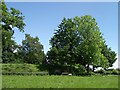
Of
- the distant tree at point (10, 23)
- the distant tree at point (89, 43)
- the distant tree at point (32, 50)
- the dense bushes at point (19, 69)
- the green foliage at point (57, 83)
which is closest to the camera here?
the green foliage at point (57, 83)

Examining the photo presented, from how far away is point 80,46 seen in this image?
5944cm

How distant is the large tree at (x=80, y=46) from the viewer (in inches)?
2327

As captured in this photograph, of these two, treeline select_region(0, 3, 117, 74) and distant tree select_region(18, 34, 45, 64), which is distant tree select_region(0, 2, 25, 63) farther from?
distant tree select_region(18, 34, 45, 64)

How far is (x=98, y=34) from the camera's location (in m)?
60.3

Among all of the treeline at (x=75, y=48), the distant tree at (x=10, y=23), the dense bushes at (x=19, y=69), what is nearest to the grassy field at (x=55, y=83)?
the distant tree at (x=10, y=23)

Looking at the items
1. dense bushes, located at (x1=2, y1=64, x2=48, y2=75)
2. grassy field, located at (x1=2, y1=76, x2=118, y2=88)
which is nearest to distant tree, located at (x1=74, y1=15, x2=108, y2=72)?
dense bushes, located at (x1=2, y1=64, x2=48, y2=75)

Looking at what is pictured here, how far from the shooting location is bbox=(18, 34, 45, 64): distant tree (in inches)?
3339

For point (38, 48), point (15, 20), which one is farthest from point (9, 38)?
point (38, 48)

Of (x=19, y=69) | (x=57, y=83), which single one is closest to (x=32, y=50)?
(x=19, y=69)

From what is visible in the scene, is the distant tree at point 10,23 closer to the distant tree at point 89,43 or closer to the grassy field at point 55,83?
the grassy field at point 55,83

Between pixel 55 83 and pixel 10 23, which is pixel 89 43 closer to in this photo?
pixel 10 23

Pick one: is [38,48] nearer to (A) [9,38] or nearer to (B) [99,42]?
(B) [99,42]

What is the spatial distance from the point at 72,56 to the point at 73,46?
2276 millimetres

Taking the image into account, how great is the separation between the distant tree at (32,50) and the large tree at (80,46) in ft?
72.3
